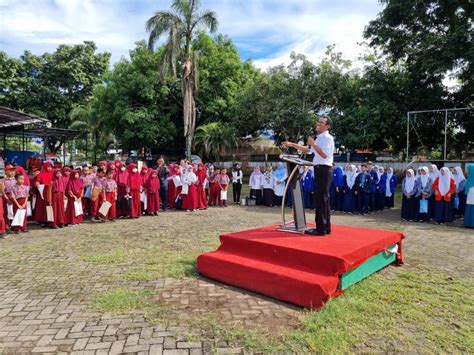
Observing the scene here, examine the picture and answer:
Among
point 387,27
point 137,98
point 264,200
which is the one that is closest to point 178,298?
point 264,200

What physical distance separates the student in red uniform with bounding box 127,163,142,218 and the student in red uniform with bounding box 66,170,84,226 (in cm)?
148

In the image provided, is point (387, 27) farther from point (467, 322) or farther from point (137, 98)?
point (467, 322)

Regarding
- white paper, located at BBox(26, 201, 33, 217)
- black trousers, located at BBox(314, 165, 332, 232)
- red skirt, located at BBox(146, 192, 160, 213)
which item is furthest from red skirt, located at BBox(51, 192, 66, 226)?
black trousers, located at BBox(314, 165, 332, 232)

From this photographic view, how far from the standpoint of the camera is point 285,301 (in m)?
4.43

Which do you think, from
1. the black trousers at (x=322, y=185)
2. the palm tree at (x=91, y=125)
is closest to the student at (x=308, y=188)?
the black trousers at (x=322, y=185)

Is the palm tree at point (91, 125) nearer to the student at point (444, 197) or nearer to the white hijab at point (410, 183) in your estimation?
the white hijab at point (410, 183)

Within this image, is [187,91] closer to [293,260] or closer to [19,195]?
[19,195]

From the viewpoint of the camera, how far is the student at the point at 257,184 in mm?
14664

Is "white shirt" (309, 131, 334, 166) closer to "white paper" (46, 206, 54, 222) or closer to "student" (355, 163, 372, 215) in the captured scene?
"white paper" (46, 206, 54, 222)

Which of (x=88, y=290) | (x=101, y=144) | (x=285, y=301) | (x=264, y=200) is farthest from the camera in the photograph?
(x=101, y=144)

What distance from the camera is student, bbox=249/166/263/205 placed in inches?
577

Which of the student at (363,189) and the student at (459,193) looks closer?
the student at (459,193)

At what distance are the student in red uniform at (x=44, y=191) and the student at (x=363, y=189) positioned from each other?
31.3ft

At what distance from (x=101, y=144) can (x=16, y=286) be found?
2863 cm
